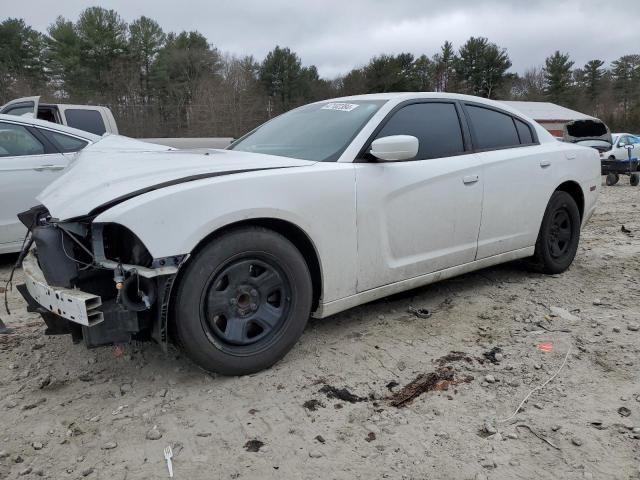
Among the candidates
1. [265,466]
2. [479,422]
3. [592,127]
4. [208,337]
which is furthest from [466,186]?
[592,127]

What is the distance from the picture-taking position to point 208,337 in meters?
2.62

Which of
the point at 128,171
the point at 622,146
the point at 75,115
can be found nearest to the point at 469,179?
the point at 128,171

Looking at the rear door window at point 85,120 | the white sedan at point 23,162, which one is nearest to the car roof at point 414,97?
the white sedan at point 23,162

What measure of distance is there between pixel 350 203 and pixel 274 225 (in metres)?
0.49

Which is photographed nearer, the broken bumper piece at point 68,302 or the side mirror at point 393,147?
the broken bumper piece at point 68,302

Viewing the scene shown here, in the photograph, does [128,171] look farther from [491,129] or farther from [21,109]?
[21,109]

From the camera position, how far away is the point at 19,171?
5145mm

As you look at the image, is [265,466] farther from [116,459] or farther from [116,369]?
[116,369]

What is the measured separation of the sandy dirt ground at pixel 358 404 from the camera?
7.02ft

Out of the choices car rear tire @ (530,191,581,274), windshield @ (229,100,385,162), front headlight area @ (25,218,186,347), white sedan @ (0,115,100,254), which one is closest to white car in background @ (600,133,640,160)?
car rear tire @ (530,191,581,274)

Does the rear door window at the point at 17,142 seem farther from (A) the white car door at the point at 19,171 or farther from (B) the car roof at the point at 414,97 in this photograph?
(B) the car roof at the point at 414,97

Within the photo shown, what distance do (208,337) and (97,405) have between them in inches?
24.8

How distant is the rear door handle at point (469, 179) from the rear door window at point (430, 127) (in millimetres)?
201

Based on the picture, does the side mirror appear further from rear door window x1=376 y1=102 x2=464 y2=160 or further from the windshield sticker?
the windshield sticker
